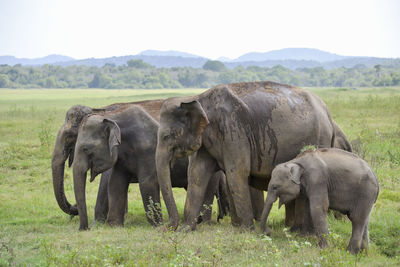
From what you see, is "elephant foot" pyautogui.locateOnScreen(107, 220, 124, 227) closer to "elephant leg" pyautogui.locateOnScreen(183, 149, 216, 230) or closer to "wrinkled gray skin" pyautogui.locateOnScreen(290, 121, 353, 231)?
"elephant leg" pyautogui.locateOnScreen(183, 149, 216, 230)

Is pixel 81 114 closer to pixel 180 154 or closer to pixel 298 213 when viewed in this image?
pixel 180 154

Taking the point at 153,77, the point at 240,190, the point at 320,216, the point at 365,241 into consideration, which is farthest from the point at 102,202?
the point at 153,77

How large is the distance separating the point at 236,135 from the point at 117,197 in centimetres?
231

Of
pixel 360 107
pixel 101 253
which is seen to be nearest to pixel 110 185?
pixel 101 253

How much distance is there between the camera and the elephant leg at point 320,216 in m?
7.02

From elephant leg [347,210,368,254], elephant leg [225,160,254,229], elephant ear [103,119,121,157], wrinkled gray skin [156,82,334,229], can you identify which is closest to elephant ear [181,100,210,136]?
wrinkled gray skin [156,82,334,229]

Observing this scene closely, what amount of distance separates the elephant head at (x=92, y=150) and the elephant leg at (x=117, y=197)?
430 millimetres

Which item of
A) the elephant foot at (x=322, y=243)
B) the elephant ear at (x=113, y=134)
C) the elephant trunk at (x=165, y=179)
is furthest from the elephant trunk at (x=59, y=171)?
the elephant foot at (x=322, y=243)

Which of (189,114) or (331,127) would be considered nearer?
(189,114)

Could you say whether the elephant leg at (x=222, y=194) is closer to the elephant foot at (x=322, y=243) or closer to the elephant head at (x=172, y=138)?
the elephant head at (x=172, y=138)

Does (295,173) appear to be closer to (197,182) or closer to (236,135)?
(236,135)

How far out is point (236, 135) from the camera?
8039 mm

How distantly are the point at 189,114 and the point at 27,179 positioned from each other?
701 cm

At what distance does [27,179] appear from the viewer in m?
13.6
